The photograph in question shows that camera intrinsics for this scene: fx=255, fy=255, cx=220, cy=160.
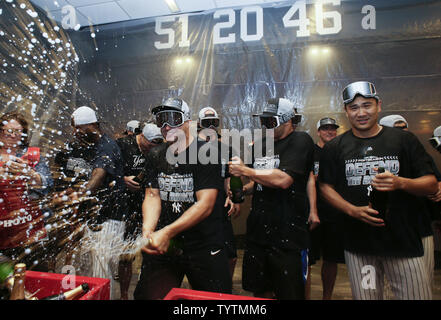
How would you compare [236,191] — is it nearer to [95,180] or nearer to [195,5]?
[95,180]

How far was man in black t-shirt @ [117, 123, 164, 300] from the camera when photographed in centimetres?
343

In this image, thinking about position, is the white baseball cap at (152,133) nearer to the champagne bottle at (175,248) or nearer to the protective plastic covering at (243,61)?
the protective plastic covering at (243,61)

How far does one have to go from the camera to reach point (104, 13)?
519cm

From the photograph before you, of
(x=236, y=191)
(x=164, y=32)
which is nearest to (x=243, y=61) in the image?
(x=164, y=32)

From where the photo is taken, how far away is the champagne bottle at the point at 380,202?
6.93 feet

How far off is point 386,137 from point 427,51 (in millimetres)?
3554

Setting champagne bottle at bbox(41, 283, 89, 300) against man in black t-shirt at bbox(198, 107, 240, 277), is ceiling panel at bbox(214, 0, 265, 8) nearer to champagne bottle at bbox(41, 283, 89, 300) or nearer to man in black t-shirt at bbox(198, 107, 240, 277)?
man in black t-shirt at bbox(198, 107, 240, 277)

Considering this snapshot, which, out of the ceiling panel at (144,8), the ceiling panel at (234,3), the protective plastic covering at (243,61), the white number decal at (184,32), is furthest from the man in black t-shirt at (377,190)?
the ceiling panel at (144,8)

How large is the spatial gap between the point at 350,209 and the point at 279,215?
0.62m

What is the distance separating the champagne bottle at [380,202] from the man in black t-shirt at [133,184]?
2566 millimetres

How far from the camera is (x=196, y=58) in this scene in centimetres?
504

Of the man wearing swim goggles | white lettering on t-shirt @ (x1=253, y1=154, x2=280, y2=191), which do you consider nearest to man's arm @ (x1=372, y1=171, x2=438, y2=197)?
white lettering on t-shirt @ (x1=253, y1=154, x2=280, y2=191)

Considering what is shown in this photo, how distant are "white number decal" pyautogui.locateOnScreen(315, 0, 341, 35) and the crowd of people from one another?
2884mm
